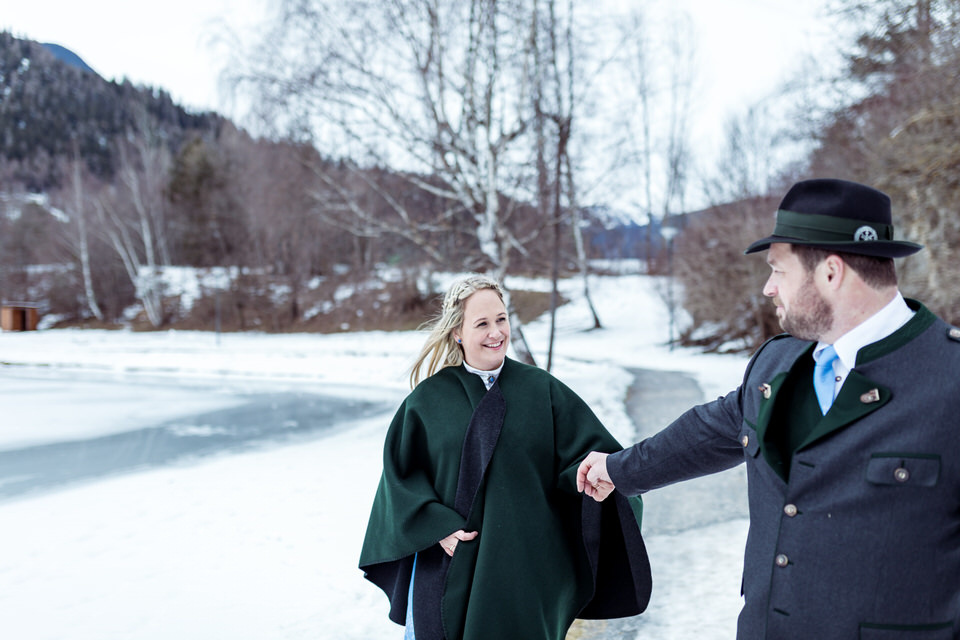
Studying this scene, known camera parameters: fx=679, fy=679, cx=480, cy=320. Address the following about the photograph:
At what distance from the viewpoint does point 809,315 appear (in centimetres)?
168

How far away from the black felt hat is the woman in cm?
126

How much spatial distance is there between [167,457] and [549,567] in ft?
24.9

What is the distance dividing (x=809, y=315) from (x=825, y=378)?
177 mm

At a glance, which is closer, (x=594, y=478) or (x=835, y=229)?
(x=835, y=229)

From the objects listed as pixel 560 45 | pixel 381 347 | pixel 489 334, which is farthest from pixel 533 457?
pixel 381 347

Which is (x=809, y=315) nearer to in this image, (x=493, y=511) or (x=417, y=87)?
(x=493, y=511)

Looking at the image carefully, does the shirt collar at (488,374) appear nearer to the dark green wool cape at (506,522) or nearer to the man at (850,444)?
the dark green wool cape at (506,522)

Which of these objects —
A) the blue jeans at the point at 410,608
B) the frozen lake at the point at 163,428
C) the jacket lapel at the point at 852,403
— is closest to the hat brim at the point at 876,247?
the jacket lapel at the point at 852,403

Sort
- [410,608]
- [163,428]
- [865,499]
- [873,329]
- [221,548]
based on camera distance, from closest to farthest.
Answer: [865,499], [873,329], [410,608], [221,548], [163,428]

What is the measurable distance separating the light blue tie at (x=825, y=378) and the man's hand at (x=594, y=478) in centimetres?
88

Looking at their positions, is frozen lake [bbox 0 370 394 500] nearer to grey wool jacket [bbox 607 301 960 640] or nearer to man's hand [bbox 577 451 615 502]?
man's hand [bbox 577 451 615 502]

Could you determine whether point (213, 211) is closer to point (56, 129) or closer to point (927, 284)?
point (56, 129)

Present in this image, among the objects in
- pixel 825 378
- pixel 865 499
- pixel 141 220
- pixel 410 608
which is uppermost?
pixel 141 220

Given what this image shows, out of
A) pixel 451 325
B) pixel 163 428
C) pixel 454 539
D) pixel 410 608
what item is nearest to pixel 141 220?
pixel 163 428
